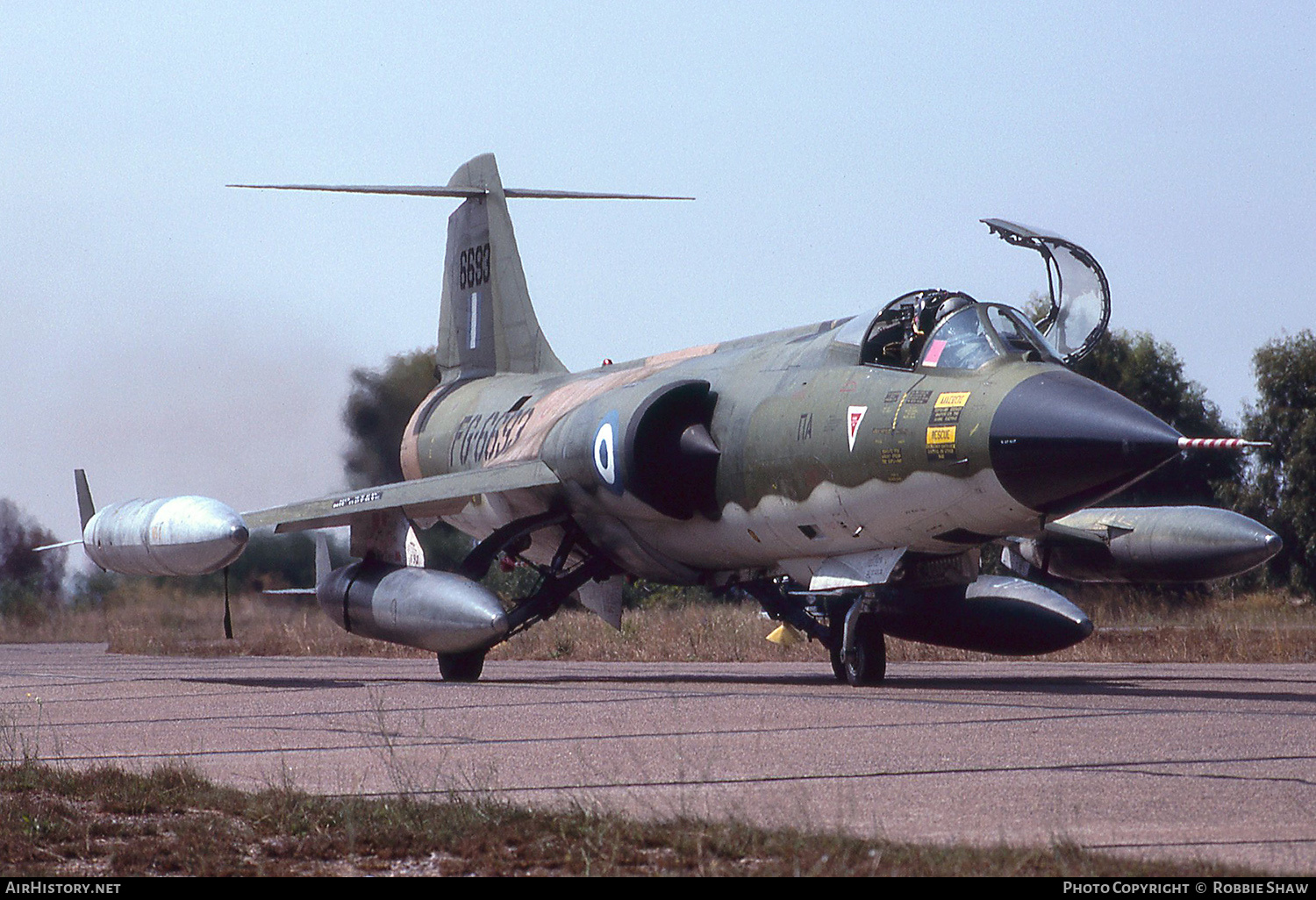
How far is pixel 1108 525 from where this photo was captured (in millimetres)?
13922

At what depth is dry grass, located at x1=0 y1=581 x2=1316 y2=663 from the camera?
18.0 meters

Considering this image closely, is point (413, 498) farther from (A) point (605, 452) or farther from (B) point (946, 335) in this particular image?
(B) point (946, 335)

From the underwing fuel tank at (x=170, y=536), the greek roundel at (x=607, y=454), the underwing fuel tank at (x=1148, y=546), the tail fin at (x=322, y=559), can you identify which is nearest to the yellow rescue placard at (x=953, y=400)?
the greek roundel at (x=607, y=454)

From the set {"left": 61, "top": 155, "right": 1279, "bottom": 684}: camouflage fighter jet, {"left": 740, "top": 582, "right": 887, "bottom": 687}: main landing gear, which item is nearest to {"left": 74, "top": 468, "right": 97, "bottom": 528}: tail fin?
{"left": 61, "top": 155, "right": 1279, "bottom": 684}: camouflage fighter jet

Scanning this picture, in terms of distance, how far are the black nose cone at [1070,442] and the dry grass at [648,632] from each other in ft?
25.1

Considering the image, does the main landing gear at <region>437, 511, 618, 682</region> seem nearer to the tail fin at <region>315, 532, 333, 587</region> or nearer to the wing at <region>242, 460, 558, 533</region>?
the wing at <region>242, 460, 558, 533</region>

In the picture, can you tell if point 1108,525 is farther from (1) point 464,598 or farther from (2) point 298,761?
(2) point 298,761

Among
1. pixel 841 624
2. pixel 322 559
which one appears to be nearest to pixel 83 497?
pixel 322 559

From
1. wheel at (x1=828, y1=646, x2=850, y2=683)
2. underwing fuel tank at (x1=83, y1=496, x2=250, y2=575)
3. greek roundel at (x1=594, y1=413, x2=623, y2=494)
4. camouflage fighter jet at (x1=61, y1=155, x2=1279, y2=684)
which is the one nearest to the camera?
camouflage fighter jet at (x1=61, y1=155, x2=1279, y2=684)

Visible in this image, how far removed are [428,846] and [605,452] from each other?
825 cm

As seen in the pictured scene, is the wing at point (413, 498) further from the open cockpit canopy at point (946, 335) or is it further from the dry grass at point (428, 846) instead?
the dry grass at point (428, 846)

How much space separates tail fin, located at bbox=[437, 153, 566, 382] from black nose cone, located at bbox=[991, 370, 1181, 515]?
908cm
